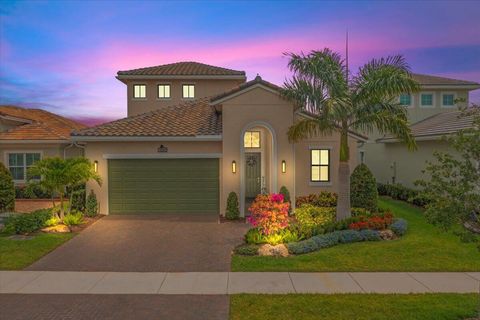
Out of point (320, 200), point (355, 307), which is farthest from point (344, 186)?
point (355, 307)

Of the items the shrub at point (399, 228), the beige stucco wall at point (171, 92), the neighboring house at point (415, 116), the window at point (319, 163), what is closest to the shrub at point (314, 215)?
the window at point (319, 163)

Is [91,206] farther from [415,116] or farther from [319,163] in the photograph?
[415,116]

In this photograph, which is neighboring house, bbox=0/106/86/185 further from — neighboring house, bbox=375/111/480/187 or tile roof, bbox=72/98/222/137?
neighboring house, bbox=375/111/480/187

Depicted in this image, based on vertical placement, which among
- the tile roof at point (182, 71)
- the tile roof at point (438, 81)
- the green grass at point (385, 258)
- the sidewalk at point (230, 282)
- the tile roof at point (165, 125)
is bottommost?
the sidewalk at point (230, 282)

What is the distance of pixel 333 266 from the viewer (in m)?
9.43

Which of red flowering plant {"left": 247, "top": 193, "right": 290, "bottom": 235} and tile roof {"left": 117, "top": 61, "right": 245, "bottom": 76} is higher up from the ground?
tile roof {"left": 117, "top": 61, "right": 245, "bottom": 76}

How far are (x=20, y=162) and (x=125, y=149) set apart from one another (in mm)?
9240

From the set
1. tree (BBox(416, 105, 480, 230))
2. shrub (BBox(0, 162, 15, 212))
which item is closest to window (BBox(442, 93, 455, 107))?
tree (BBox(416, 105, 480, 230))

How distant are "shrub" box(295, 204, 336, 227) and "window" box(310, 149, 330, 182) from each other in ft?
6.65

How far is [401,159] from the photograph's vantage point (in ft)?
72.5

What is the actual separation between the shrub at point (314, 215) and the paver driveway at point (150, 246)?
2238mm

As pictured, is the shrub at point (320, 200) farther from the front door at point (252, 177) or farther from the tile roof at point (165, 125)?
the tile roof at point (165, 125)

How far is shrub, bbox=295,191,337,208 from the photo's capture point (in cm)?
1642

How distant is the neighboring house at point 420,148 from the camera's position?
17.5 m
